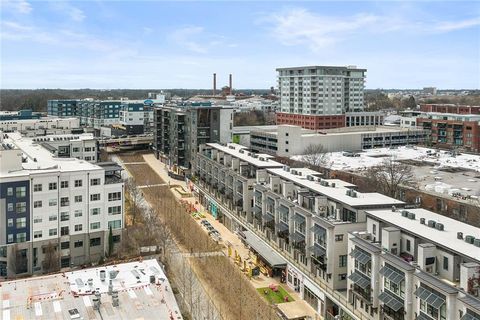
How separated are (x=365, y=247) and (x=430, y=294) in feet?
10.1

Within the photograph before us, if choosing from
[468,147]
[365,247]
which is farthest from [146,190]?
[468,147]

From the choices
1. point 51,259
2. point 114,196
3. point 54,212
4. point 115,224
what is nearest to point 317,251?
point 115,224

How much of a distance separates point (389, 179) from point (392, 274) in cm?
2025

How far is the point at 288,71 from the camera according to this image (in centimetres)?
7400

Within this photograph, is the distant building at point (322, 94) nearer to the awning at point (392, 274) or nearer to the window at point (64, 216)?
the window at point (64, 216)

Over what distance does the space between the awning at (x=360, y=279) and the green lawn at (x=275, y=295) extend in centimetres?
390

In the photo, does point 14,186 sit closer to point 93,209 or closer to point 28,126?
point 93,209

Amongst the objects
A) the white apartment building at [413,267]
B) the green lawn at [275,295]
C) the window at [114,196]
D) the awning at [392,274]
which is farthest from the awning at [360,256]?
the window at [114,196]

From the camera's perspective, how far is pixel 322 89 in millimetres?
68125

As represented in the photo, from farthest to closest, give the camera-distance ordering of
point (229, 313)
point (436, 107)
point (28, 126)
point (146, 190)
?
point (436, 107)
point (28, 126)
point (146, 190)
point (229, 313)

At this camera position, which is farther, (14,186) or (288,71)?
(288,71)

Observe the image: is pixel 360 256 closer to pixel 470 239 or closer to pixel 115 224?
pixel 470 239

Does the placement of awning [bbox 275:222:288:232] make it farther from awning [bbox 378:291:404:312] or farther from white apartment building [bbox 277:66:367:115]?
white apartment building [bbox 277:66:367:115]

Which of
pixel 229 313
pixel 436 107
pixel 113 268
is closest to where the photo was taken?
pixel 229 313
